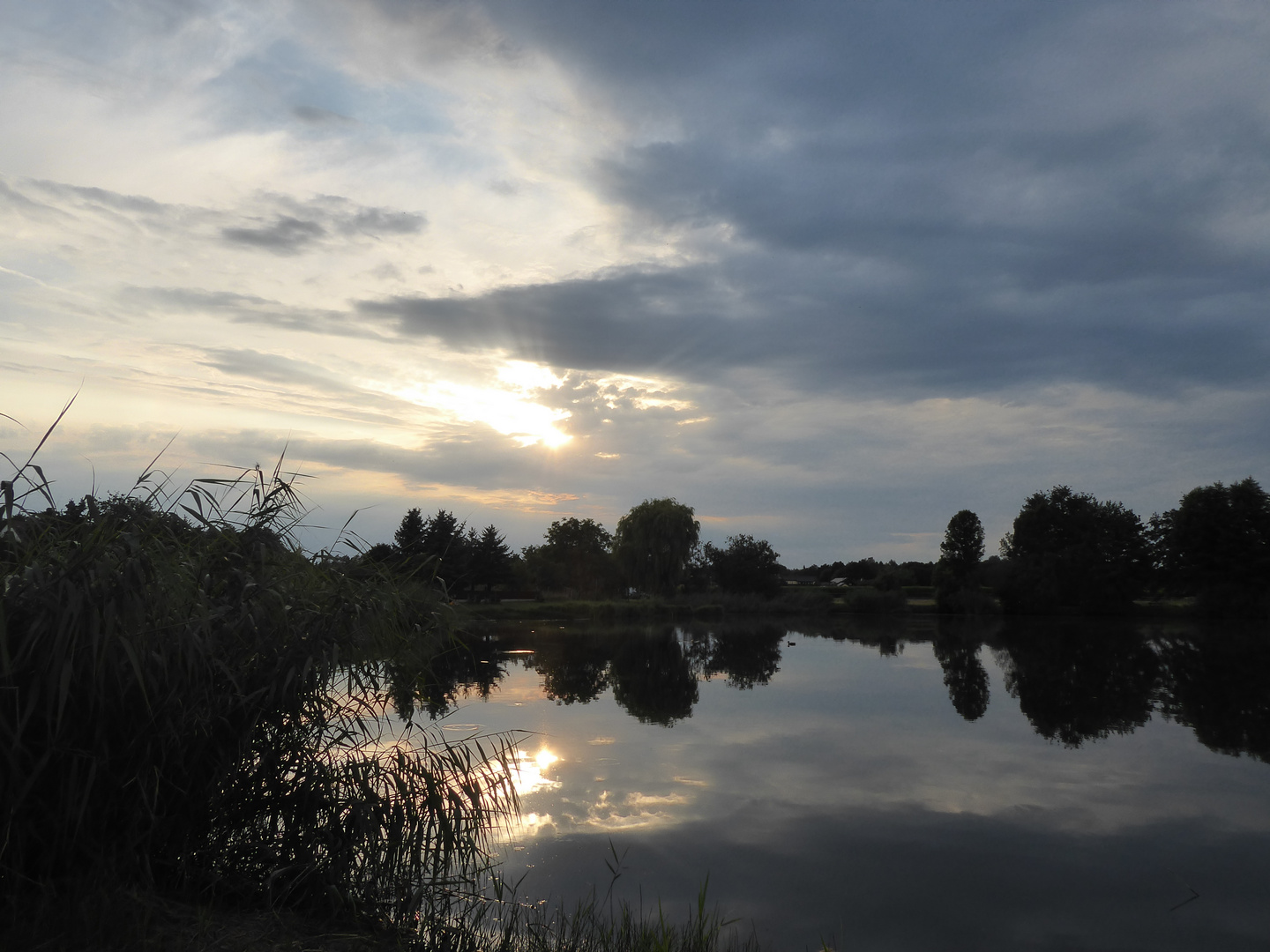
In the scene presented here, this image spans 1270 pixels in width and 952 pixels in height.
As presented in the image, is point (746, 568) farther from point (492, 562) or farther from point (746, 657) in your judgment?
point (746, 657)

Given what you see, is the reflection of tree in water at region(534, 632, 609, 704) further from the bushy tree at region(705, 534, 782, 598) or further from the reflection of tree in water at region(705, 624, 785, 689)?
the bushy tree at region(705, 534, 782, 598)

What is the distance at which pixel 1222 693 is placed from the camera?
21.5 metres

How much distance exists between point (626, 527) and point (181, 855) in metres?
56.3

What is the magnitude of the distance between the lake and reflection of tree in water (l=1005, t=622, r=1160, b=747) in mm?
148

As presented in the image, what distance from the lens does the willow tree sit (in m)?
59.4

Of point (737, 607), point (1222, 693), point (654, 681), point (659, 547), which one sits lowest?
point (654, 681)

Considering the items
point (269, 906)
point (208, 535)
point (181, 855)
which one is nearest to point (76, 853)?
point (181, 855)

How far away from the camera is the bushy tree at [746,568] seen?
64938 millimetres

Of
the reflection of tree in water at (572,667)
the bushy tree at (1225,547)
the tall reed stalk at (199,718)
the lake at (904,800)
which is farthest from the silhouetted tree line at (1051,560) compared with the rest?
the tall reed stalk at (199,718)

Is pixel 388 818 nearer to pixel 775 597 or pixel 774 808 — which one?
pixel 774 808

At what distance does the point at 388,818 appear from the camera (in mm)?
5945

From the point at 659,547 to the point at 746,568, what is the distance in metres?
9.19

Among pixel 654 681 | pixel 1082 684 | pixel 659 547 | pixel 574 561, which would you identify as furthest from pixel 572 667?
pixel 574 561

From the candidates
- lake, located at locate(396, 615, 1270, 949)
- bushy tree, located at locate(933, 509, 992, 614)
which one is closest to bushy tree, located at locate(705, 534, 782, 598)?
bushy tree, located at locate(933, 509, 992, 614)
